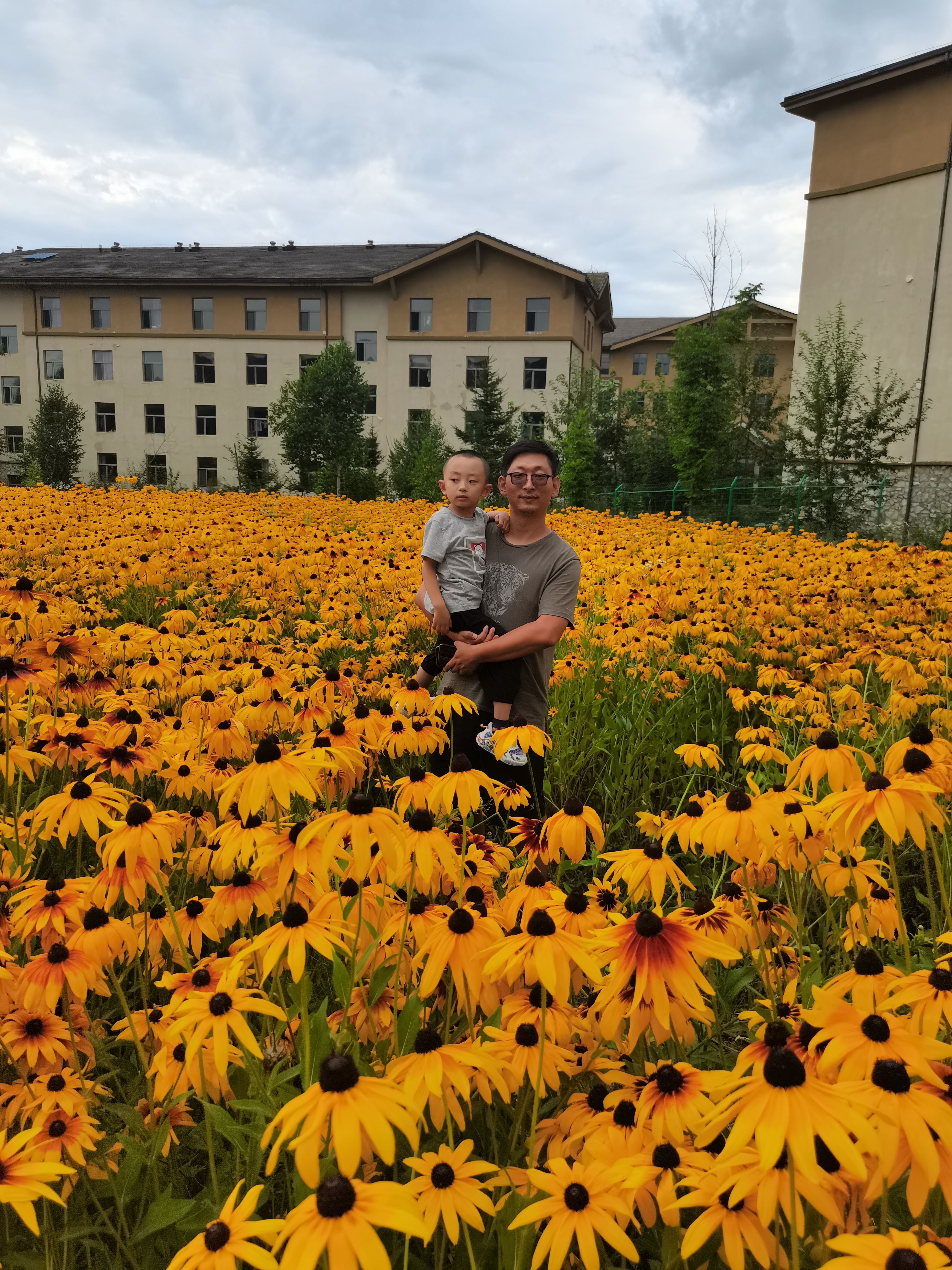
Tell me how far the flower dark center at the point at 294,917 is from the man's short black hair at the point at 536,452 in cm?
227

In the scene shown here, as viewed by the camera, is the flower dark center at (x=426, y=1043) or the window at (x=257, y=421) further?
the window at (x=257, y=421)

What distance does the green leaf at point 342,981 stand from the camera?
1337 millimetres

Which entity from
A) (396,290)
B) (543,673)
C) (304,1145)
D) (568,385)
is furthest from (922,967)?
(396,290)

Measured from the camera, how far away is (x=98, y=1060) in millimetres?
1854

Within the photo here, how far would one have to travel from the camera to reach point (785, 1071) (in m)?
0.89

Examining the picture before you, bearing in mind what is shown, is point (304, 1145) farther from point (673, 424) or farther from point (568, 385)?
point (568, 385)

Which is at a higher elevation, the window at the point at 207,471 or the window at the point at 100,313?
the window at the point at 100,313

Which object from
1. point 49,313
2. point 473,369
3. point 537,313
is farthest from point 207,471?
point 537,313

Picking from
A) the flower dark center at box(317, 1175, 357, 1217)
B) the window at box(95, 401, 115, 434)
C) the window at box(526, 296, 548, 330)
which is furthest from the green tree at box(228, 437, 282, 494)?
the flower dark center at box(317, 1175, 357, 1217)

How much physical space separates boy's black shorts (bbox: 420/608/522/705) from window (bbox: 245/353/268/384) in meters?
37.5

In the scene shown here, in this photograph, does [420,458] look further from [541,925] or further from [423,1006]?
[541,925]

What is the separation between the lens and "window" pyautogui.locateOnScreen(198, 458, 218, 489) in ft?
128

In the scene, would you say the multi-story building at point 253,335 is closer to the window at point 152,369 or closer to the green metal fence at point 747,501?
the window at point 152,369

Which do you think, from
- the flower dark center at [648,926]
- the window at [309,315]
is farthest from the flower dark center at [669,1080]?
the window at [309,315]
